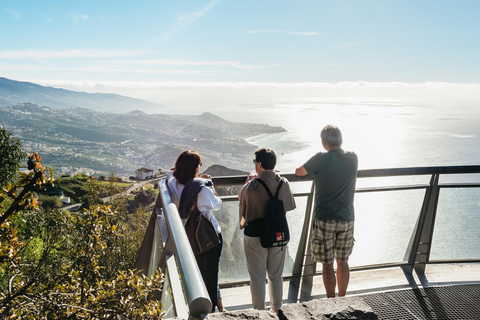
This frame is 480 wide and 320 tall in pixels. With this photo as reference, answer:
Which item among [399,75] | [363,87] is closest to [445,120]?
[399,75]

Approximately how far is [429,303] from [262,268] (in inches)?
62.4

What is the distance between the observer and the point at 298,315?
1.71 m

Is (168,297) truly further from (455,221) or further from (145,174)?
(145,174)

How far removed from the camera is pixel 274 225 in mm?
3080

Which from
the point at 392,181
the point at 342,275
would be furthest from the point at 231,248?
the point at 392,181

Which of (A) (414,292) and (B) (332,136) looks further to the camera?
(A) (414,292)

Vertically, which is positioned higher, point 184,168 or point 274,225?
point 184,168

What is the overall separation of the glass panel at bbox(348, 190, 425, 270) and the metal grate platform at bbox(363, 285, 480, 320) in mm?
566

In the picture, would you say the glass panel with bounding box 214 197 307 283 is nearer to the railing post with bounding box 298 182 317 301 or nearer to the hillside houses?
the railing post with bounding box 298 182 317 301

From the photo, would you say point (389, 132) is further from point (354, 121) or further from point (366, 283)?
point (366, 283)

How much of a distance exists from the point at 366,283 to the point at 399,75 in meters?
97.6

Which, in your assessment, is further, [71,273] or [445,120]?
[445,120]

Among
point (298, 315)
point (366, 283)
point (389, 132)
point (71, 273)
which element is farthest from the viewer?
point (389, 132)

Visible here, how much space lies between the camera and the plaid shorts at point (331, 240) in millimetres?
3363
